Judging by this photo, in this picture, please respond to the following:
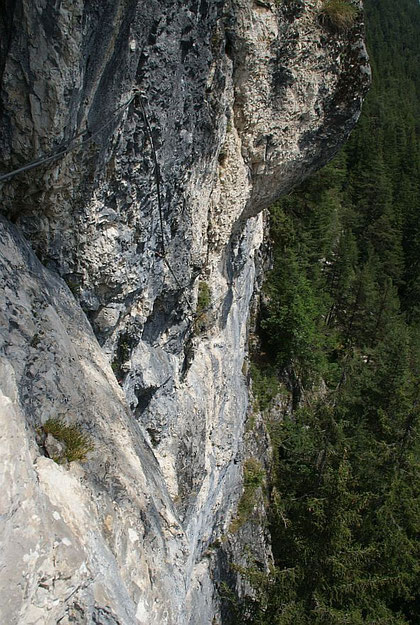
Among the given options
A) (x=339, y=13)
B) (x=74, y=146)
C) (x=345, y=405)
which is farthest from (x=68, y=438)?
(x=345, y=405)

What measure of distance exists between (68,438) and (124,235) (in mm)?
2555

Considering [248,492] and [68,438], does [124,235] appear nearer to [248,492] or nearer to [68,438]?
[68,438]

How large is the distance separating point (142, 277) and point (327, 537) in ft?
24.1

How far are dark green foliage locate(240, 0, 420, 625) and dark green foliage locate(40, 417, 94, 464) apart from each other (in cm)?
760

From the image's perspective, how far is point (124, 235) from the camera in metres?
5.58

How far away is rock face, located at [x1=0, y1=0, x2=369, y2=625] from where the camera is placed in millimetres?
3400

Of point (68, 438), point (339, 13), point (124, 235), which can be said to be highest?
point (339, 13)

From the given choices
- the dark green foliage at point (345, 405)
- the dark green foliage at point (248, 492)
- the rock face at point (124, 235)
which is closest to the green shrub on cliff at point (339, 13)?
the rock face at point (124, 235)

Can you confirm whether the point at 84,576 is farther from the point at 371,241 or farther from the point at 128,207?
the point at 371,241

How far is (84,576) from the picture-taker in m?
3.22

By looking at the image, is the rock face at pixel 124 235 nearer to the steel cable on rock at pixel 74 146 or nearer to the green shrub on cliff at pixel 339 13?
the steel cable on rock at pixel 74 146

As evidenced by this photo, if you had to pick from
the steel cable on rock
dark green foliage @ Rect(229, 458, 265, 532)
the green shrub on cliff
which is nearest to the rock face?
the steel cable on rock

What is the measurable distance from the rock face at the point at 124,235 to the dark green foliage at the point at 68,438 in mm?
100

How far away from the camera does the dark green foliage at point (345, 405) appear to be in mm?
10445
